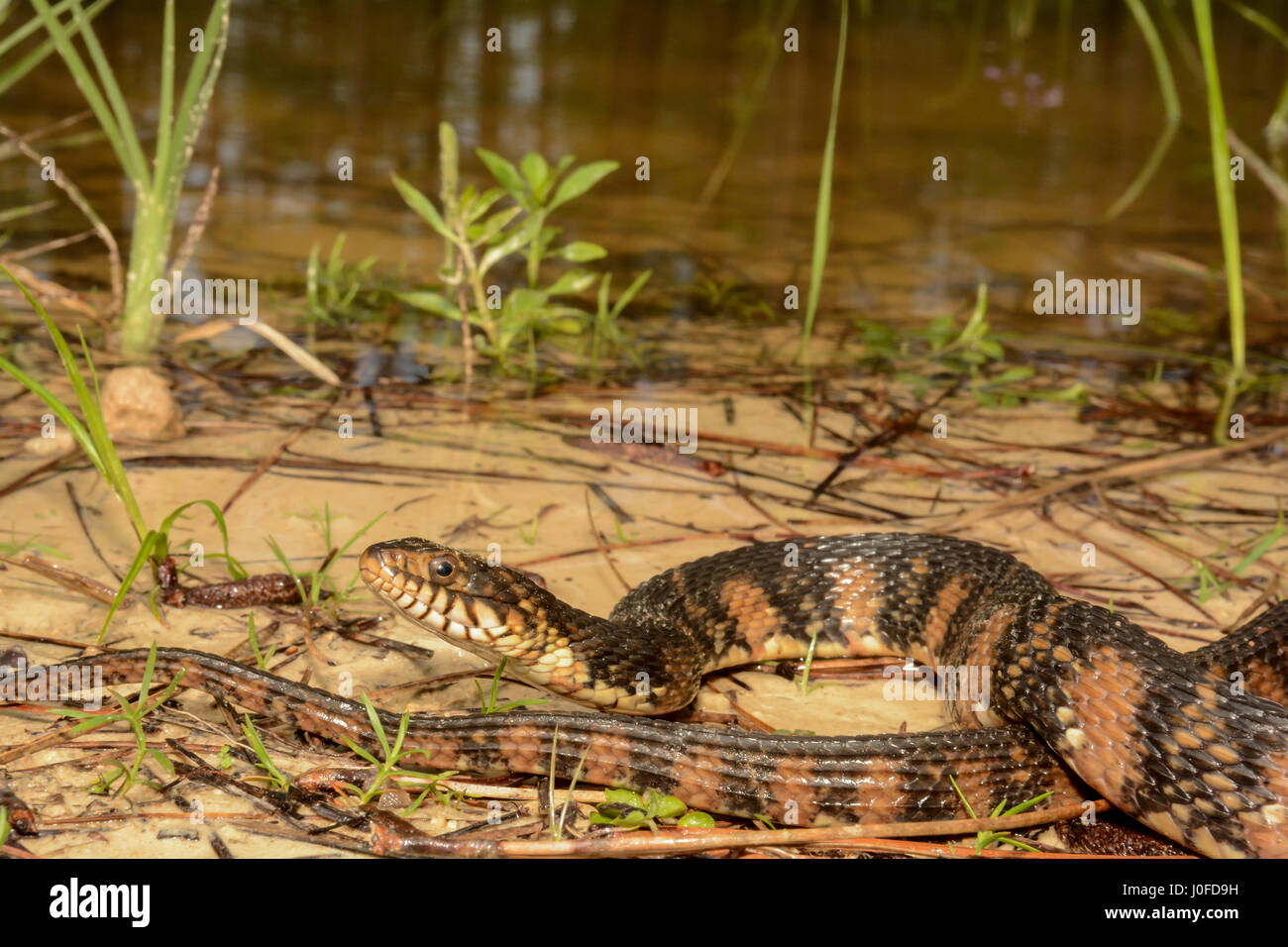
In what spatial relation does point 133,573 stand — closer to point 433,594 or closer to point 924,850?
point 433,594

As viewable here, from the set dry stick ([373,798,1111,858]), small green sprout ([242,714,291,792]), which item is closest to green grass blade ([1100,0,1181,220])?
dry stick ([373,798,1111,858])

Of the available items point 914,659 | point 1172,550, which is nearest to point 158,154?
point 914,659

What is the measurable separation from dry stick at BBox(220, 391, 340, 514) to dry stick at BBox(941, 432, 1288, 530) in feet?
9.54

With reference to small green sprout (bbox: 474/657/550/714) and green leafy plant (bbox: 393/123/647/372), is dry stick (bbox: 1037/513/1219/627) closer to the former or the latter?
small green sprout (bbox: 474/657/550/714)

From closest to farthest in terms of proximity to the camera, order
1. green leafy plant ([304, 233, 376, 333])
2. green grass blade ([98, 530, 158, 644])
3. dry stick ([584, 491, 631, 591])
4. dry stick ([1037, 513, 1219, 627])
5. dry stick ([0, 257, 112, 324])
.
A: green grass blade ([98, 530, 158, 644]) < dry stick ([1037, 513, 1219, 627]) < dry stick ([584, 491, 631, 591]) < dry stick ([0, 257, 112, 324]) < green leafy plant ([304, 233, 376, 333])

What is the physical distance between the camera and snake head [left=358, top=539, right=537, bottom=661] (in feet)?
13.2

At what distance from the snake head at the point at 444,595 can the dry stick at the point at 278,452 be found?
1.30m

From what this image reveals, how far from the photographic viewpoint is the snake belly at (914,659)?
3.51 meters

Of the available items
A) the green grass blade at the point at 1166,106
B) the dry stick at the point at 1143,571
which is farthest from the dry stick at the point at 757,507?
the green grass blade at the point at 1166,106

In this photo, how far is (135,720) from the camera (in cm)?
345

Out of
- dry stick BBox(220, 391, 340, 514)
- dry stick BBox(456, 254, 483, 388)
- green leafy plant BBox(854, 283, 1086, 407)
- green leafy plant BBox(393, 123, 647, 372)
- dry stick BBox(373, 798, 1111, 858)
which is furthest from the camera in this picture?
green leafy plant BBox(854, 283, 1086, 407)

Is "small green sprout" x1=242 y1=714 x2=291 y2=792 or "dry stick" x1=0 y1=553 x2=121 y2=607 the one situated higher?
"dry stick" x1=0 y1=553 x2=121 y2=607

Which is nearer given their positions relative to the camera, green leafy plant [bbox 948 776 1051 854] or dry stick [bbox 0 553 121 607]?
green leafy plant [bbox 948 776 1051 854]
